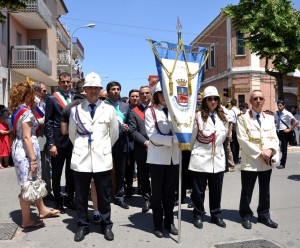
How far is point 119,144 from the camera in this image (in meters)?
6.32

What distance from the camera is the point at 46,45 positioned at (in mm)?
26484

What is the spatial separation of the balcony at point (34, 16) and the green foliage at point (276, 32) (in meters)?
12.1

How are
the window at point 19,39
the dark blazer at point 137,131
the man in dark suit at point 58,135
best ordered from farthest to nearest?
the window at point 19,39 → the dark blazer at point 137,131 → the man in dark suit at point 58,135

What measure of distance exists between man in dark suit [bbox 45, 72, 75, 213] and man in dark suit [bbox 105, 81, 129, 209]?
77cm

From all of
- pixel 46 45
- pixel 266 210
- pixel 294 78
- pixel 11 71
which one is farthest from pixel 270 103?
pixel 266 210

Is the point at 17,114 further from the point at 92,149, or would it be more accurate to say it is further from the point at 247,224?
the point at 247,224

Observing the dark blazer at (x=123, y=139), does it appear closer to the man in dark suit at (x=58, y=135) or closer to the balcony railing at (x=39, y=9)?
the man in dark suit at (x=58, y=135)

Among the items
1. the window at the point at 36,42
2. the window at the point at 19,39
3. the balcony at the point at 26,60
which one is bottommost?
the balcony at the point at 26,60

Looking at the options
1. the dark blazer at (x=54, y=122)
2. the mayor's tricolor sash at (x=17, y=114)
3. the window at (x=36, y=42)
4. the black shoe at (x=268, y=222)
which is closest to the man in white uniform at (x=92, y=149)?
the mayor's tricolor sash at (x=17, y=114)

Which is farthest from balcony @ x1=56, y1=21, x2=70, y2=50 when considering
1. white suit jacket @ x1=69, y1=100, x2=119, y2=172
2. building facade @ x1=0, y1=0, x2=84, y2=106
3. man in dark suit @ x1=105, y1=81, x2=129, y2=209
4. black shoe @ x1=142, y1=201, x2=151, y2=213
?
white suit jacket @ x1=69, y1=100, x2=119, y2=172

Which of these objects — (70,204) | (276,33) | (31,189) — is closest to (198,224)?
(70,204)

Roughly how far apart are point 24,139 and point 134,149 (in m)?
2.06

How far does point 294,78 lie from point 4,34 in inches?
926

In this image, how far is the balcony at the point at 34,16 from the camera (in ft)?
71.5
